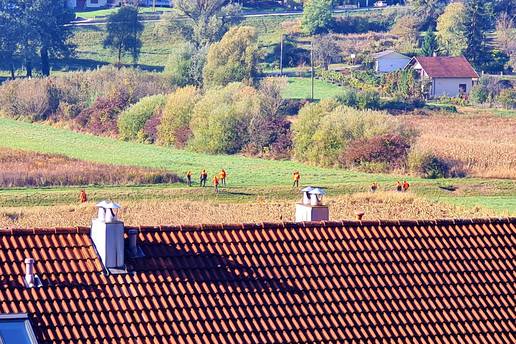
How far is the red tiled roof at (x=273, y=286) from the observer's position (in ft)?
43.6

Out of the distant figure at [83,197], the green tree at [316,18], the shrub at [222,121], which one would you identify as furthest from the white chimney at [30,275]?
the green tree at [316,18]

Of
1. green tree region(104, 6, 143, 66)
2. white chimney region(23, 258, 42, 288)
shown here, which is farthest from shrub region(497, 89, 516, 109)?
white chimney region(23, 258, 42, 288)

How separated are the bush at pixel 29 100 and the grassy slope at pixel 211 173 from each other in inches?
208

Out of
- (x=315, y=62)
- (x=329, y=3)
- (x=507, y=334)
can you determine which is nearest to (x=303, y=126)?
(x=315, y=62)

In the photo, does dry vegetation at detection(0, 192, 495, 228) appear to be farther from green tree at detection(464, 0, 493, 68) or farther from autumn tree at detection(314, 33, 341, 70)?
green tree at detection(464, 0, 493, 68)

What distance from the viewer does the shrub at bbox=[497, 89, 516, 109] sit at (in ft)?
245

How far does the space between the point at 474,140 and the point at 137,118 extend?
16.7 metres

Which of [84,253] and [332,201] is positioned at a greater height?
[84,253]

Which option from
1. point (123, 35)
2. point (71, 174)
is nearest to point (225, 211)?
point (71, 174)

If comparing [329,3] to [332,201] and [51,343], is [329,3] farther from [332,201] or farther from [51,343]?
[51,343]

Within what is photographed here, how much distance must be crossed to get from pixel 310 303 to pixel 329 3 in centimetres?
9043

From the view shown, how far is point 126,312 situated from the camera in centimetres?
1335

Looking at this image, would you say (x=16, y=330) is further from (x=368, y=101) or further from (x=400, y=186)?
(x=368, y=101)

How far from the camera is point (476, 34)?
93.3 meters
